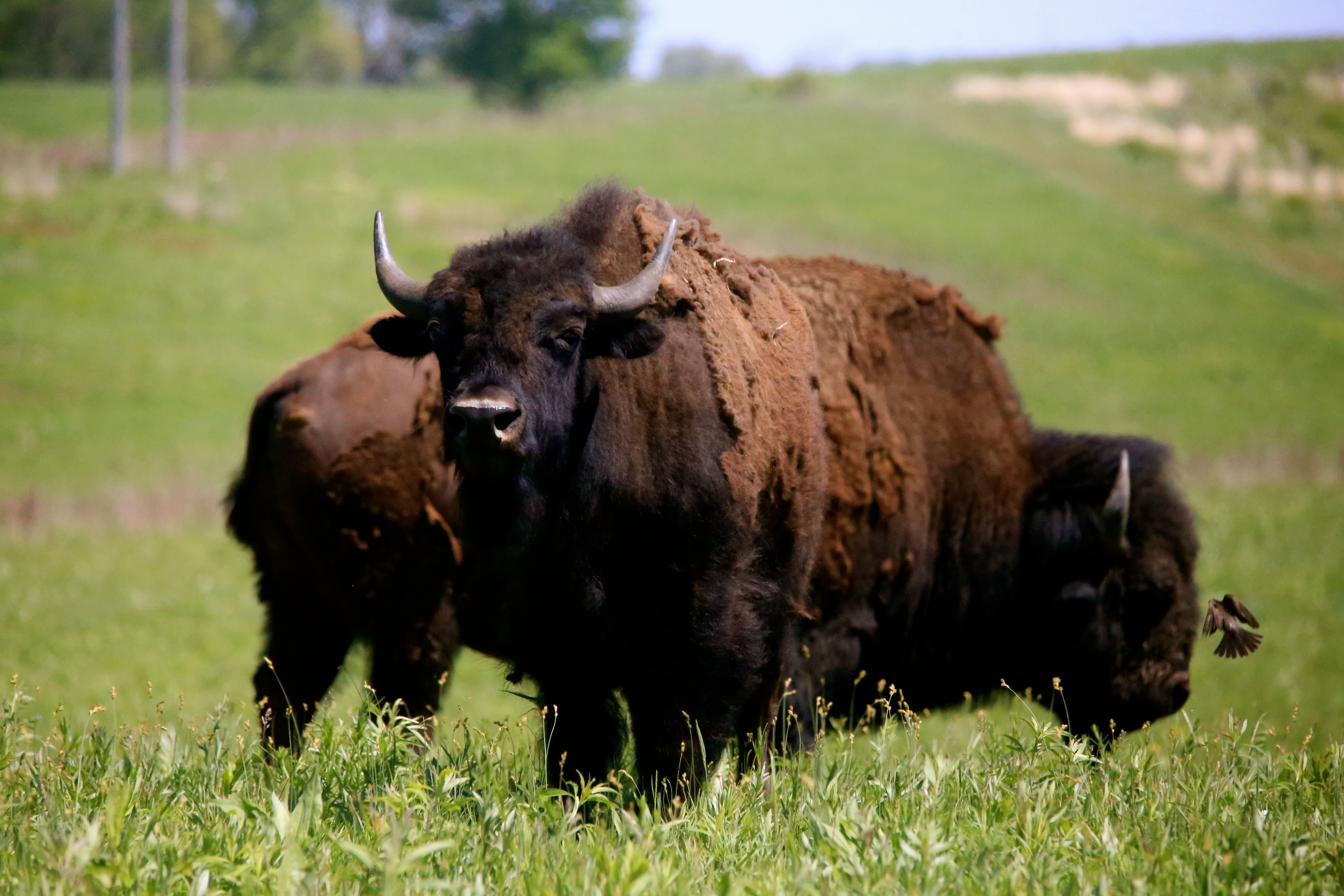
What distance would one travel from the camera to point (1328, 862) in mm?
3604

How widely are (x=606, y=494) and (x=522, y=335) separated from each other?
695mm

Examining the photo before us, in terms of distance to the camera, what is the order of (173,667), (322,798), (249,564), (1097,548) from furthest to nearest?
1. (249,564)
2. (173,667)
3. (1097,548)
4. (322,798)

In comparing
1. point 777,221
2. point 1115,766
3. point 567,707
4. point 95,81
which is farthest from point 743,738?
point 95,81

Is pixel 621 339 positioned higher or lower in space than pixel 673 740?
higher

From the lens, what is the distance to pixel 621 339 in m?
4.66

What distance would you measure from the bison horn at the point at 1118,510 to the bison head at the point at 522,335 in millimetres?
3046

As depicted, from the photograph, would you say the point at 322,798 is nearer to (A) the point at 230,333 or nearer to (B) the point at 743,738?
(B) the point at 743,738

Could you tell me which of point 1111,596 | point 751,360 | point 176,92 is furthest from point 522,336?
point 176,92

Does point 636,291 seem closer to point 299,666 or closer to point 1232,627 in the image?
point 299,666

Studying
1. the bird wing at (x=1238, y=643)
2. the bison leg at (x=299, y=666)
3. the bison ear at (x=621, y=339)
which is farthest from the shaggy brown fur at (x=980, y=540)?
the bison leg at (x=299, y=666)

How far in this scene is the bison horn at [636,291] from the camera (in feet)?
15.0

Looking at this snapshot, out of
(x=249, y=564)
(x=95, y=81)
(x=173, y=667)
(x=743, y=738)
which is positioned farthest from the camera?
(x=95, y=81)

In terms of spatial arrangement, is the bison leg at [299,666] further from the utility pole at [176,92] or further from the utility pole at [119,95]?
the utility pole at [119,95]

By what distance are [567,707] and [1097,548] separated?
338 cm
